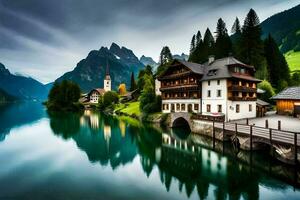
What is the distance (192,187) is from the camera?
1731 centimetres

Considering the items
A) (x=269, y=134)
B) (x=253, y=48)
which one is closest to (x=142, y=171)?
(x=269, y=134)

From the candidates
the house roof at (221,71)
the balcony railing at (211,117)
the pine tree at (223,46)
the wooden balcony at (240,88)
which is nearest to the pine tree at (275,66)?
the pine tree at (223,46)

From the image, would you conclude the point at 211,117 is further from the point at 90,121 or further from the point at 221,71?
the point at 90,121

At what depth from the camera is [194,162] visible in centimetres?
2386

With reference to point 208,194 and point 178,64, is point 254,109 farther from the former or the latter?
point 208,194

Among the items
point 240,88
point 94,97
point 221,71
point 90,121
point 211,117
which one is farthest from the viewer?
point 94,97

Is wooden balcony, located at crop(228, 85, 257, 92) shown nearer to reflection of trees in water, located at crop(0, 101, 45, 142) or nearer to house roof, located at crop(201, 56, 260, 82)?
house roof, located at crop(201, 56, 260, 82)

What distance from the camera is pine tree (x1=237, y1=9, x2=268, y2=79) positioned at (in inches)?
2327

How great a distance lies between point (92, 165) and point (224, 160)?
49.3 feet

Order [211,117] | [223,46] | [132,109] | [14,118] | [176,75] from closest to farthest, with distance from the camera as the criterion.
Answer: [211,117], [176,75], [223,46], [14,118], [132,109]

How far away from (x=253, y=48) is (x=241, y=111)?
30252 millimetres

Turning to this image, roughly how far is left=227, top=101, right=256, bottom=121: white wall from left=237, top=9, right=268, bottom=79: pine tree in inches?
881

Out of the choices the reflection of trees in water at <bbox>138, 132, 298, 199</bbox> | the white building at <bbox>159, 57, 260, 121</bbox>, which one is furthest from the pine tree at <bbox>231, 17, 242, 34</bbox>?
the reflection of trees in water at <bbox>138, 132, 298, 199</bbox>

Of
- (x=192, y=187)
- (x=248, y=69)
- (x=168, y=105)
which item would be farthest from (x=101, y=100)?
(x=192, y=187)
